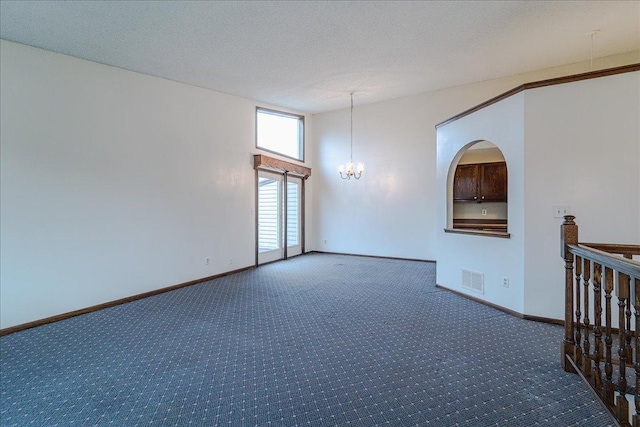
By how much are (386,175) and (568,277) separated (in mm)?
4977

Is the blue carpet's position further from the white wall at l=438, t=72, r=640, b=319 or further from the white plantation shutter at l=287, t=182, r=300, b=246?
the white plantation shutter at l=287, t=182, r=300, b=246

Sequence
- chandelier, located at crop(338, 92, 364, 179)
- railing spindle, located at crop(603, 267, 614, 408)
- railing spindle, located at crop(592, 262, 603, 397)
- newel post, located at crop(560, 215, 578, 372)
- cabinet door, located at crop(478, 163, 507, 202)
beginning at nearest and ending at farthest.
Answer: railing spindle, located at crop(603, 267, 614, 408) < railing spindle, located at crop(592, 262, 603, 397) < newel post, located at crop(560, 215, 578, 372) < cabinet door, located at crop(478, 163, 507, 202) < chandelier, located at crop(338, 92, 364, 179)

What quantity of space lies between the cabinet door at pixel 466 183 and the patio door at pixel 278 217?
370cm

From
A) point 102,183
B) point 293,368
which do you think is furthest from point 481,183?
point 102,183

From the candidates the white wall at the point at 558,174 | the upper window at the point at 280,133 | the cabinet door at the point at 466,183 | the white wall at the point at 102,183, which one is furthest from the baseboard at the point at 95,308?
the cabinet door at the point at 466,183

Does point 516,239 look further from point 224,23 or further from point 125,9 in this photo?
point 125,9

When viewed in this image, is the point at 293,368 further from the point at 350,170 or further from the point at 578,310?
the point at 350,170

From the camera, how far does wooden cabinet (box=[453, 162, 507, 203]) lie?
6383 mm

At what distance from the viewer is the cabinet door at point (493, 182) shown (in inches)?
250

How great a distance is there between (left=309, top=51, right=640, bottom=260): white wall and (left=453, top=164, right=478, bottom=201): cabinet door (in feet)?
2.51

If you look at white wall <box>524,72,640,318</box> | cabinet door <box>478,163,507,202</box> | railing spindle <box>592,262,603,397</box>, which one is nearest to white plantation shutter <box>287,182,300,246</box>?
cabinet door <box>478,163,507,202</box>

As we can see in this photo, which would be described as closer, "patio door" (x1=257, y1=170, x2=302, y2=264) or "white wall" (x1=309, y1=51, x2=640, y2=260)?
"white wall" (x1=309, y1=51, x2=640, y2=260)

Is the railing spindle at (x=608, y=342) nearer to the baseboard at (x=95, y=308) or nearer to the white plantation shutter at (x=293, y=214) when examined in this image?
the baseboard at (x=95, y=308)

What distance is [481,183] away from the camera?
6.56 m
